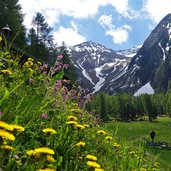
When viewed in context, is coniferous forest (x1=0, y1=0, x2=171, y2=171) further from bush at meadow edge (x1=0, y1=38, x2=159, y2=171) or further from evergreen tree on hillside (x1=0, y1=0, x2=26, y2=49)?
evergreen tree on hillside (x1=0, y1=0, x2=26, y2=49)

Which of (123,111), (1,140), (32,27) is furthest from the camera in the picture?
(123,111)

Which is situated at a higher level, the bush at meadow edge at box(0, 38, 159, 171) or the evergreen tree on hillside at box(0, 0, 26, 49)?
the evergreen tree on hillside at box(0, 0, 26, 49)

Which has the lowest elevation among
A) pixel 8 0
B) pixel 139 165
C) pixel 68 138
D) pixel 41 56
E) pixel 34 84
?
pixel 139 165

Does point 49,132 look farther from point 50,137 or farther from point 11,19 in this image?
point 11,19

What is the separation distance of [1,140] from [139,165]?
346cm

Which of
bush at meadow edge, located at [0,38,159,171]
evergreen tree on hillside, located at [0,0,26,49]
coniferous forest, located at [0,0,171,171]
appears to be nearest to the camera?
coniferous forest, located at [0,0,171,171]

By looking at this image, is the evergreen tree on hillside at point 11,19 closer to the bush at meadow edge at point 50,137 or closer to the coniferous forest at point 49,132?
the coniferous forest at point 49,132

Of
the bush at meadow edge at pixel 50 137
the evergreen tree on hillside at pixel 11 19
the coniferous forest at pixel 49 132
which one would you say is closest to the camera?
the coniferous forest at pixel 49 132

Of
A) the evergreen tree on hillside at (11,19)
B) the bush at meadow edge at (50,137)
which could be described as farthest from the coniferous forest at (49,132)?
the evergreen tree on hillside at (11,19)

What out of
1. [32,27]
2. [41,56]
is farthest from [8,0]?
[32,27]

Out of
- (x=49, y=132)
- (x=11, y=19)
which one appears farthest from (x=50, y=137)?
(x=11, y=19)

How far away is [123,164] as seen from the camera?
18.0ft

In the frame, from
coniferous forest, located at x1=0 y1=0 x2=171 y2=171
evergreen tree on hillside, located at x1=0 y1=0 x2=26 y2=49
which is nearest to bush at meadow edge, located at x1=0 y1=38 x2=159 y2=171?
coniferous forest, located at x1=0 y1=0 x2=171 y2=171

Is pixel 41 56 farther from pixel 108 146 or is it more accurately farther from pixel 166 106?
pixel 166 106
